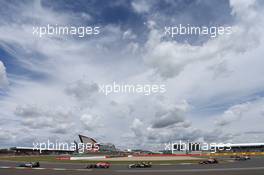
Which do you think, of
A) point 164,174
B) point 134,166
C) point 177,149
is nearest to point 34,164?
point 134,166

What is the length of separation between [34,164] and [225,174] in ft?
157

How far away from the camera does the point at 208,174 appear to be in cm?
4544

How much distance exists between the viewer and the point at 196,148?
173750mm


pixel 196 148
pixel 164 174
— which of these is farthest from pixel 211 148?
pixel 164 174

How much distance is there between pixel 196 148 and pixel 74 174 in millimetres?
133635

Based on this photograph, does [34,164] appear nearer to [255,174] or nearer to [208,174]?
[208,174]

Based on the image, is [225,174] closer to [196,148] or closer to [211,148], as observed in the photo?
[196,148]

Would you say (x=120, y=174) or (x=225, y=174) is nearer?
(x=225, y=174)

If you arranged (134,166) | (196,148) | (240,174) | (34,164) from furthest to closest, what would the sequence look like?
(196,148), (34,164), (134,166), (240,174)

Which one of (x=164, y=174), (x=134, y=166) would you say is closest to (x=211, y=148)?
(x=134, y=166)

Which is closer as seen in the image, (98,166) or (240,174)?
(240,174)

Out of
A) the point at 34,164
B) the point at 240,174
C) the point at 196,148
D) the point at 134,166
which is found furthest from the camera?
the point at 196,148

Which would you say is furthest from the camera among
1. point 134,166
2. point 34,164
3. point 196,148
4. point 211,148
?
point 211,148

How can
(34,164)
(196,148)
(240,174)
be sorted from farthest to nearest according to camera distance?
(196,148) < (34,164) < (240,174)
